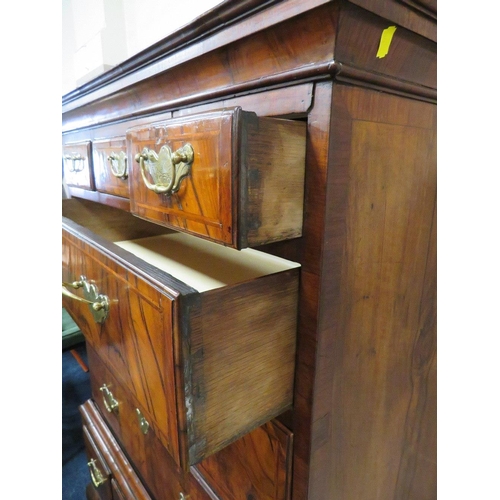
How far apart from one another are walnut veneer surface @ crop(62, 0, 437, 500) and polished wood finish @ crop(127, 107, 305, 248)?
3cm

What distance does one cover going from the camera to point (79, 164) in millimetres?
858

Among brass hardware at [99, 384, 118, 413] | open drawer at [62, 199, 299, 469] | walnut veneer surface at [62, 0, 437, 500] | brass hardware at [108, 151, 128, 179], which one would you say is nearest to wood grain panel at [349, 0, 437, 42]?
walnut veneer surface at [62, 0, 437, 500]

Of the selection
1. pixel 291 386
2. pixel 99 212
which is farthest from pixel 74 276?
pixel 291 386

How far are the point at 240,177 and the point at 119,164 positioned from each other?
1.27 feet

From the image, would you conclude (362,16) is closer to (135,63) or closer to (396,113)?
(396,113)

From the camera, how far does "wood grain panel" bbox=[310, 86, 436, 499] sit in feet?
1.31

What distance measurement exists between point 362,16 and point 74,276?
1.89 ft

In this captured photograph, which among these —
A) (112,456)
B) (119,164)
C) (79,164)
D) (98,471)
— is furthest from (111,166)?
(98,471)

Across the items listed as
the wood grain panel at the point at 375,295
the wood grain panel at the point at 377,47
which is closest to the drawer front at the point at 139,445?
the wood grain panel at the point at 375,295

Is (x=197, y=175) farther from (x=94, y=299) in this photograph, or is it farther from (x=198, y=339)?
(x=94, y=299)

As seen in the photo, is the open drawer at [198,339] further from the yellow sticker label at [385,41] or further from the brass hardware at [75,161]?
the brass hardware at [75,161]

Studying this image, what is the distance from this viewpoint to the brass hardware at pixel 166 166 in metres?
0.39

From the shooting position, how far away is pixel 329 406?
1.53 feet

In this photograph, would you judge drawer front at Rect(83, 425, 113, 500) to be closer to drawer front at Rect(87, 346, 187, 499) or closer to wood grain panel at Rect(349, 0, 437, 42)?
drawer front at Rect(87, 346, 187, 499)
